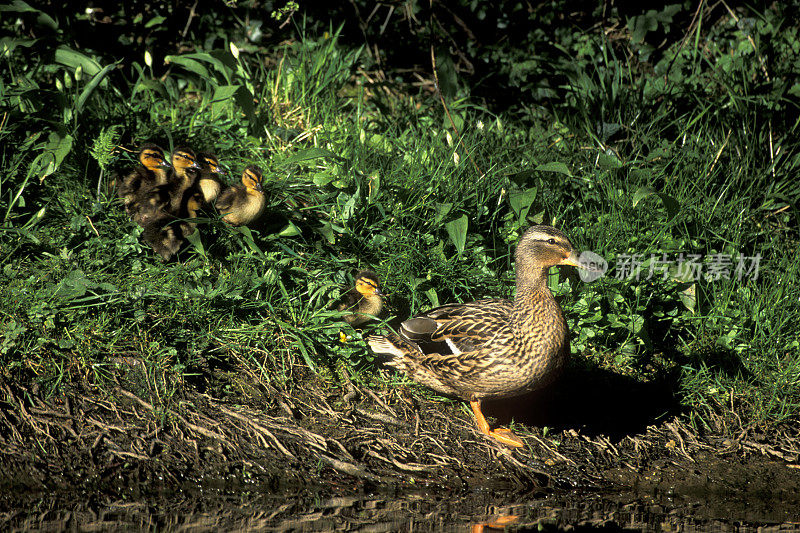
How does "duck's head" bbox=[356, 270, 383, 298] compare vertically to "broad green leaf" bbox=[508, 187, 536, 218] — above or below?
below

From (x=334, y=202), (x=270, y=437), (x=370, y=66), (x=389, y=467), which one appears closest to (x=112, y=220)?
(x=334, y=202)

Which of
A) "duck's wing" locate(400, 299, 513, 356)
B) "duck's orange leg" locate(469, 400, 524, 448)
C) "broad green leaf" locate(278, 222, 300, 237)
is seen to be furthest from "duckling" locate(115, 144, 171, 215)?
"duck's orange leg" locate(469, 400, 524, 448)

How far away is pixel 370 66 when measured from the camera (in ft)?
23.1

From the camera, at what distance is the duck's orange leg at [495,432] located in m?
4.18

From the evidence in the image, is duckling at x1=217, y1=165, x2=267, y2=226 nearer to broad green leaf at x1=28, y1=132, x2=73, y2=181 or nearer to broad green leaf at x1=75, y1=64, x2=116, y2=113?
broad green leaf at x1=28, y1=132, x2=73, y2=181

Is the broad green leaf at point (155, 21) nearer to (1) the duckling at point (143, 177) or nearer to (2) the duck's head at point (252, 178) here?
(1) the duckling at point (143, 177)

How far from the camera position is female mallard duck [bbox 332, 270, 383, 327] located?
4.50 meters

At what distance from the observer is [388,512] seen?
11.8 ft

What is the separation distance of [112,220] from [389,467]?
6.78 feet

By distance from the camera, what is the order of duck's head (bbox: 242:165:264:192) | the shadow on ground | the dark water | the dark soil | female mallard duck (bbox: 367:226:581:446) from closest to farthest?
the dark water → the dark soil → female mallard duck (bbox: 367:226:581:446) → the shadow on ground → duck's head (bbox: 242:165:264:192)

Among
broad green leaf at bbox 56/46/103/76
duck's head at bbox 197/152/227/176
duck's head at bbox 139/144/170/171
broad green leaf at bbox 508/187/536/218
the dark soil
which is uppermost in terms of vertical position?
broad green leaf at bbox 508/187/536/218

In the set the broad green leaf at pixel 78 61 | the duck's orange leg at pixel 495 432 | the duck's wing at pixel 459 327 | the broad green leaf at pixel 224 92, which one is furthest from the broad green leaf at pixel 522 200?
the broad green leaf at pixel 78 61

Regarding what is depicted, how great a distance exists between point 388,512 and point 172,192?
84.5 inches
